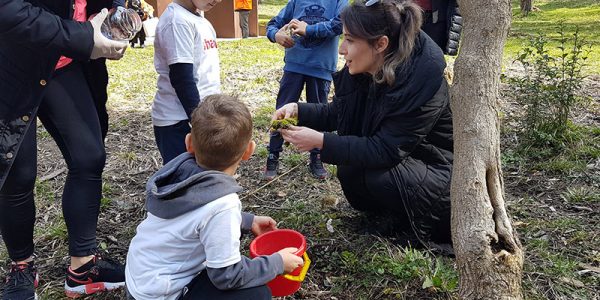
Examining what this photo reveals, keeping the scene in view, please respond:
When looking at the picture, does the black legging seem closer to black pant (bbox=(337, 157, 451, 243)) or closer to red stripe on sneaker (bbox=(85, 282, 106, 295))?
red stripe on sneaker (bbox=(85, 282, 106, 295))

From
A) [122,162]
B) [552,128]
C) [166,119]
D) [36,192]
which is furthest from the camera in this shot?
[122,162]

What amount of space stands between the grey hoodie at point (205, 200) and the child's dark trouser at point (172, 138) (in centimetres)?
111

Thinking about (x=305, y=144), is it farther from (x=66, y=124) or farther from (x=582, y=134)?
(x=582, y=134)

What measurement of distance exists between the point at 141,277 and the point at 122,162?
2599 millimetres

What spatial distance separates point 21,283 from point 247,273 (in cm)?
118

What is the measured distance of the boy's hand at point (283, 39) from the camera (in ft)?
12.5

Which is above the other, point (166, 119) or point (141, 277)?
point (166, 119)

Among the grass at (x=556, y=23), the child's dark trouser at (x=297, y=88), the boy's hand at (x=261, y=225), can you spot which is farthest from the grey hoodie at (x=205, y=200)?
the grass at (x=556, y=23)

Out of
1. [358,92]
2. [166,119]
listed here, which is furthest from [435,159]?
[166,119]

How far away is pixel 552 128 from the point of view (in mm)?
4062

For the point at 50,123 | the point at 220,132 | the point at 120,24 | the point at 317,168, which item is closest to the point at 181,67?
the point at 120,24

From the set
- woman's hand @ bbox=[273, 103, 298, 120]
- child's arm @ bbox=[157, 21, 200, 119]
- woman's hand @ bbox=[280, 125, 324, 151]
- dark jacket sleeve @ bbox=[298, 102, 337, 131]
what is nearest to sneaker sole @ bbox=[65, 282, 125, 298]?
child's arm @ bbox=[157, 21, 200, 119]

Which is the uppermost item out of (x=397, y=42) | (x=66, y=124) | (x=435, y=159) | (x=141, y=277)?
(x=397, y=42)

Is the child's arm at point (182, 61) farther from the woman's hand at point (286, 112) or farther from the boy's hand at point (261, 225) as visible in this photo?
the boy's hand at point (261, 225)
